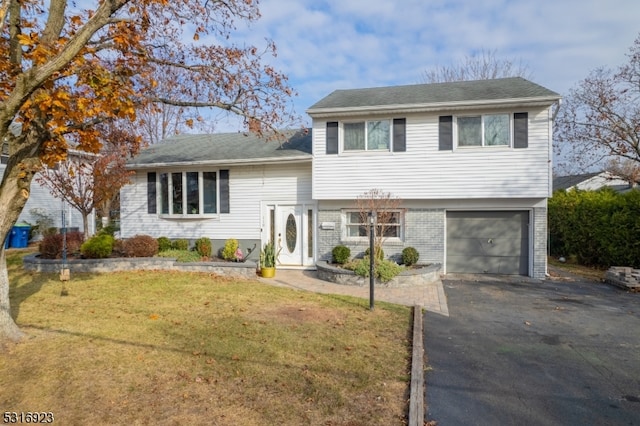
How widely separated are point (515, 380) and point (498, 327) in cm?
243

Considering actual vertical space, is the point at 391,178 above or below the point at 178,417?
above

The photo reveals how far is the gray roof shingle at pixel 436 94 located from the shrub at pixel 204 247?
5.76 m

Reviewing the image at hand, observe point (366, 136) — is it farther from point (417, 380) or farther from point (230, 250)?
point (417, 380)

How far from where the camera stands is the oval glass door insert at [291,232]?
537 inches

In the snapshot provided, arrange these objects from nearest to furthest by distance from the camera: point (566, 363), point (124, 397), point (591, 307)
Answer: point (124, 397), point (566, 363), point (591, 307)

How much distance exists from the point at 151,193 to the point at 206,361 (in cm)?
1129

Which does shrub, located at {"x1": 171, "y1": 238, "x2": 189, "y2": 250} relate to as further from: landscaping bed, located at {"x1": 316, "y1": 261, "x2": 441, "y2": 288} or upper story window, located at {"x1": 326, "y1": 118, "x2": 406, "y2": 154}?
upper story window, located at {"x1": 326, "y1": 118, "x2": 406, "y2": 154}

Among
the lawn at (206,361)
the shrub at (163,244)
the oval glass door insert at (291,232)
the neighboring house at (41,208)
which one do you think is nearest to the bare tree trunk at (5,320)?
the lawn at (206,361)

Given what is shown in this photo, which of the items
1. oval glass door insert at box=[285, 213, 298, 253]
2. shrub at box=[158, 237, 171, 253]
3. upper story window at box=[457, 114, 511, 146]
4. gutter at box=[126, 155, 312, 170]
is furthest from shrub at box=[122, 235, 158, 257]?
upper story window at box=[457, 114, 511, 146]

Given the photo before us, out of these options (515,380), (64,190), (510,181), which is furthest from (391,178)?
(64,190)

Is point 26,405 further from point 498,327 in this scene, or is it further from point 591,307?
point 591,307

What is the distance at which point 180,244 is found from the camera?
45.4 feet

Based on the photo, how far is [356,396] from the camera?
4.05 m

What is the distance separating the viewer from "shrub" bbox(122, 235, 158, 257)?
12297 mm
